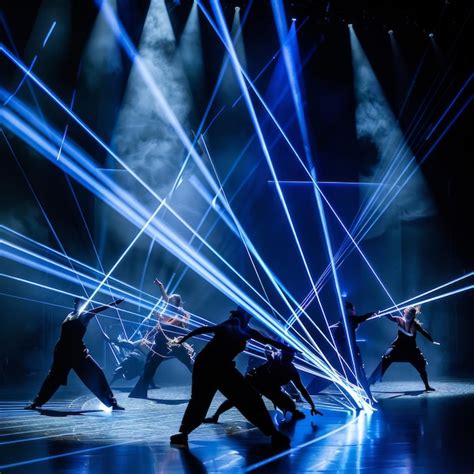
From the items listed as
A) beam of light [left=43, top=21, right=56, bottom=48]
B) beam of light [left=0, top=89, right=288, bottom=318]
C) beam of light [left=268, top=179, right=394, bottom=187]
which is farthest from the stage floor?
beam of light [left=43, top=21, right=56, bottom=48]

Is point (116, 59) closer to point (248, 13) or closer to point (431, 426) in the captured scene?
point (248, 13)

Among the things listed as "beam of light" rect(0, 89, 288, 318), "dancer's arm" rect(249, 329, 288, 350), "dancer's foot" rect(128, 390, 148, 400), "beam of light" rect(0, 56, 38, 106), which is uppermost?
"beam of light" rect(0, 56, 38, 106)

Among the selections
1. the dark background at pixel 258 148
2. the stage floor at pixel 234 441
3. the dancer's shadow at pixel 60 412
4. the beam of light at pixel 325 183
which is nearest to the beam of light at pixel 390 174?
the dark background at pixel 258 148

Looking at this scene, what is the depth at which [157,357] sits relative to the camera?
11.9m

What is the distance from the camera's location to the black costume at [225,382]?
659cm

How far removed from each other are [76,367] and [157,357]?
7.47 ft

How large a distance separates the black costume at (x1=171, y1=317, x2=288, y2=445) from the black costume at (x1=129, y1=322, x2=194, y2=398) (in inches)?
194

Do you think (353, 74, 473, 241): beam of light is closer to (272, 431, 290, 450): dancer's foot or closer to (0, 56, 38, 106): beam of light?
(0, 56, 38, 106): beam of light

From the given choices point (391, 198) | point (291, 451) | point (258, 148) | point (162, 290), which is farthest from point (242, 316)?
point (391, 198)

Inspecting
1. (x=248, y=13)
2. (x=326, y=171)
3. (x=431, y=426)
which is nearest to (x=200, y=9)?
(x=248, y=13)

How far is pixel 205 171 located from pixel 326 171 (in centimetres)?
306

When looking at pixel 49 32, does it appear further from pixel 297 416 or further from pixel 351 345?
pixel 297 416

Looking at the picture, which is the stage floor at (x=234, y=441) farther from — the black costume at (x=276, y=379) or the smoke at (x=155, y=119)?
the smoke at (x=155, y=119)

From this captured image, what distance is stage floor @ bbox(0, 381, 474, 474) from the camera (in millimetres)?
5082
